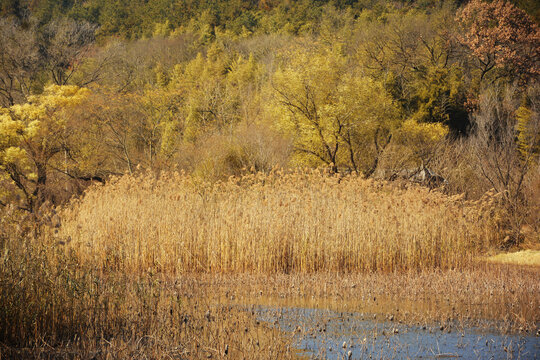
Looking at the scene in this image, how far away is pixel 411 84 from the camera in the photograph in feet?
115

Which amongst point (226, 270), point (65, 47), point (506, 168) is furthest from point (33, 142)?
point (506, 168)

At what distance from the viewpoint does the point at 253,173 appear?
21.4m

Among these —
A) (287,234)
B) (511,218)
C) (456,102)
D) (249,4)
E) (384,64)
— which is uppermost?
(249,4)

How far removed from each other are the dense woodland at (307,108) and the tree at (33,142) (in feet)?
0.20

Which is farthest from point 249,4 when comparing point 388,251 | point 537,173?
point 388,251

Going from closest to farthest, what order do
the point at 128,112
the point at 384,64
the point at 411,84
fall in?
the point at 128,112 → the point at 411,84 → the point at 384,64

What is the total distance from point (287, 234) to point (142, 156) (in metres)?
18.5

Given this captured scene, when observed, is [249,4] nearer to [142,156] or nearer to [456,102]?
[456,102]

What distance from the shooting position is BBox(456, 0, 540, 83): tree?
36719 millimetres

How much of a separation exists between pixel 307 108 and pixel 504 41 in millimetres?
19020

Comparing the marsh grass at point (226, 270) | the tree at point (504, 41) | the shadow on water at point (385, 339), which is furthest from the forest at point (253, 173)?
the shadow on water at point (385, 339)

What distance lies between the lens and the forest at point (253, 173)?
5906 mm

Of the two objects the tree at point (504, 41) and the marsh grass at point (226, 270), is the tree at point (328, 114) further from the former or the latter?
the tree at point (504, 41)

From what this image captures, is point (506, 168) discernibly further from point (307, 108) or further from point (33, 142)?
point (33, 142)
